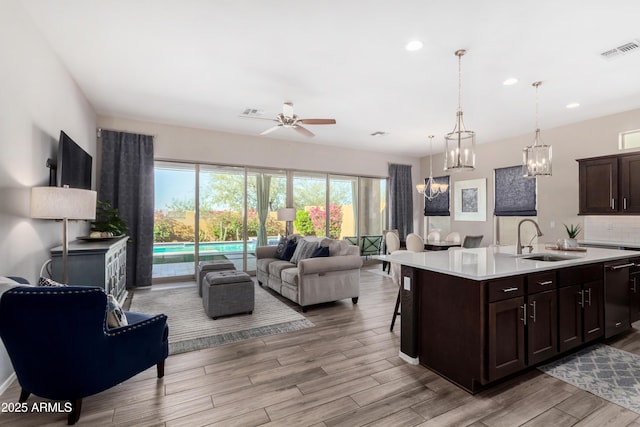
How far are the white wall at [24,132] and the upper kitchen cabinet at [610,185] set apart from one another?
7505 millimetres

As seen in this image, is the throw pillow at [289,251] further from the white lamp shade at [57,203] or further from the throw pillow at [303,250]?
the white lamp shade at [57,203]

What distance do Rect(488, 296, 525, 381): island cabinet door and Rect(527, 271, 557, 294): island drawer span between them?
0.51ft

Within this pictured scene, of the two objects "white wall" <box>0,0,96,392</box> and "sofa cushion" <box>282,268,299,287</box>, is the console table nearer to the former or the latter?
"white wall" <box>0,0,96,392</box>

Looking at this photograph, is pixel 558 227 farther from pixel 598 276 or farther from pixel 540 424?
pixel 540 424

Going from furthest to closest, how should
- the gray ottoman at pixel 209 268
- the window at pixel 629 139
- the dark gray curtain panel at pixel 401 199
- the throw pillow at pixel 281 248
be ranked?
the dark gray curtain panel at pixel 401 199 → the throw pillow at pixel 281 248 → the window at pixel 629 139 → the gray ottoman at pixel 209 268

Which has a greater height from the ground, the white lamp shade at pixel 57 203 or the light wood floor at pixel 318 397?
the white lamp shade at pixel 57 203

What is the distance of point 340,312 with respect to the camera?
13.5 ft

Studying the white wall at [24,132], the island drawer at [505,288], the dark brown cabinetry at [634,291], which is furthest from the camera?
the dark brown cabinetry at [634,291]

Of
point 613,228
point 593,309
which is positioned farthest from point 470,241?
point 593,309

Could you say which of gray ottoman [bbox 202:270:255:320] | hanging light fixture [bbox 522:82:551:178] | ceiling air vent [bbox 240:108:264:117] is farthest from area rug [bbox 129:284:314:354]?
hanging light fixture [bbox 522:82:551:178]

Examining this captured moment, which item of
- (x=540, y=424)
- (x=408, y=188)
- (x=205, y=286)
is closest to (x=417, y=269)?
(x=540, y=424)

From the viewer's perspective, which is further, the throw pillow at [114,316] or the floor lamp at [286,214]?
the floor lamp at [286,214]

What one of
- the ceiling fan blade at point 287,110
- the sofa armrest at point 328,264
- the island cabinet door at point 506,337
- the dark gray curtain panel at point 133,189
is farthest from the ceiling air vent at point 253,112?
the island cabinet door at point 506,337

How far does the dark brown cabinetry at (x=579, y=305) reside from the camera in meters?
2.62
